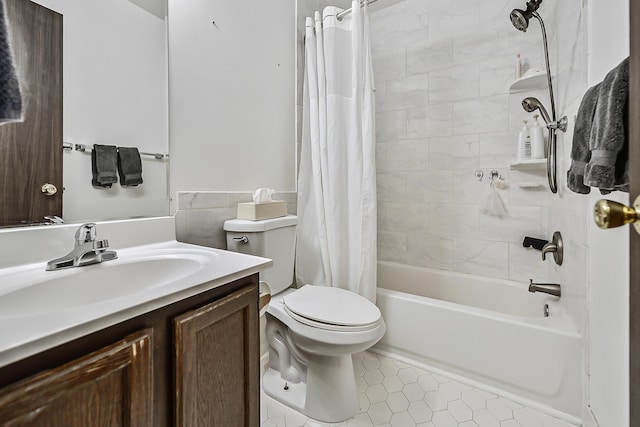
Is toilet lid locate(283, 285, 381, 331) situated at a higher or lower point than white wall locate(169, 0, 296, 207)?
lower

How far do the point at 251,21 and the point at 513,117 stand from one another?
166cm

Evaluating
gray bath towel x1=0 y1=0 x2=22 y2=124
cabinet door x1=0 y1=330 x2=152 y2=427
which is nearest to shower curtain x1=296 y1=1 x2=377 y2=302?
cabinet door x1=0 y1=330 x2=152 y2=427

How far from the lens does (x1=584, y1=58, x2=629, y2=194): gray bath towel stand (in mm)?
520

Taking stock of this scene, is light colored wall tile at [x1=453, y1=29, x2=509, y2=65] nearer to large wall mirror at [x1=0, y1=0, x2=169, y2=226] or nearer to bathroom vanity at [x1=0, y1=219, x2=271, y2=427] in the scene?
large wall mirror at [x1=0, y1=0, x2=169, y2=226]

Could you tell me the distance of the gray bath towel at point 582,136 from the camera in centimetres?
67

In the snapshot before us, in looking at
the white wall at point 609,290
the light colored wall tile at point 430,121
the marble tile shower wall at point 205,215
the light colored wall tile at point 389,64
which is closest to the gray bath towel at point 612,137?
the white wall at point 609,290

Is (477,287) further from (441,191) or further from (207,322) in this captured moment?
(207,322)

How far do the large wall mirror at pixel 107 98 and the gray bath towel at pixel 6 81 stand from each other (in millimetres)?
597

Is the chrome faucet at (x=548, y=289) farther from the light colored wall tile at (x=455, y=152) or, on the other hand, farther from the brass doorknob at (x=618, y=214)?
the brass doorknob at (x=618, y=214)

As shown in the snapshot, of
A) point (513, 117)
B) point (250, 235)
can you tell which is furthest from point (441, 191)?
point (250, 235)

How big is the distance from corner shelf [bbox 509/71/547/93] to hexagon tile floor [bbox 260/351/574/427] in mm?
1647

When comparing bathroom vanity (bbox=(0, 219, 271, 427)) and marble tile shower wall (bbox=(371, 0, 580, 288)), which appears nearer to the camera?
bathroom vanity (bbox=(0, 219, 271, 427))

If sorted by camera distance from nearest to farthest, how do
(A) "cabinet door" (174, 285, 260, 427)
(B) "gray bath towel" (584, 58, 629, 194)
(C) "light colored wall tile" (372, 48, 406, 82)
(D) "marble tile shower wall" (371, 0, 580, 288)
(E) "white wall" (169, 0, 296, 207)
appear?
(B) "gray bath towel" (584, 58, 629, 194) < (A) "cabinet door" (174, 285, 260, 427) < (E) "white wall" (169, 0, 296, 207) < (D) "marble tile shower wall" (371, 0, 580, 288) < (C) "light colored wall tile" (372, 48, 406, 82)

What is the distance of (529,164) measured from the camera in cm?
162
